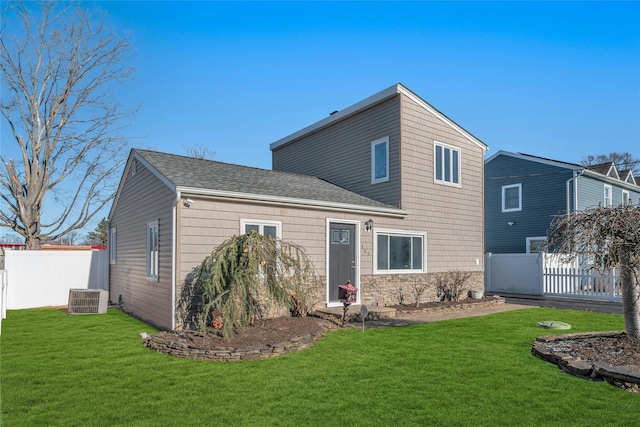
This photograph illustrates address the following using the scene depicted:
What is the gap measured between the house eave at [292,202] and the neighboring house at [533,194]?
407 inches

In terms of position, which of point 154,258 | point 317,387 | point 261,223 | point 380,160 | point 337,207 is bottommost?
point 317,387

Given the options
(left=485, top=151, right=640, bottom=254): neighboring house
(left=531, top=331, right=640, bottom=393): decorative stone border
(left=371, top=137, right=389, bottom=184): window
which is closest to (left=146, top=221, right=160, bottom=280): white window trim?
(left=371, top=137, right=389, bottom=184): window

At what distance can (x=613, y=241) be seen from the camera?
6.24 m

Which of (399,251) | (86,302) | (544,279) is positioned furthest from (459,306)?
(86,302)

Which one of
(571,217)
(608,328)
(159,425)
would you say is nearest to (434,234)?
(608,328)

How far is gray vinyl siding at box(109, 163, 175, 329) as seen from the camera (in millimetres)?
8609

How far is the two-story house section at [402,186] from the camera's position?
11344 millimetres

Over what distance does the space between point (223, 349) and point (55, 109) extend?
53.4 feet

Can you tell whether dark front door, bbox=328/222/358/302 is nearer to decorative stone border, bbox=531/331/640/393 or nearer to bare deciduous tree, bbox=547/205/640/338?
decorative stone border, bbox=531/331/640/393

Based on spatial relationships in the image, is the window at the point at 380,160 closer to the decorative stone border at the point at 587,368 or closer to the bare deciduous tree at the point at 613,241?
the bare deciduous tree at the point at 613,241

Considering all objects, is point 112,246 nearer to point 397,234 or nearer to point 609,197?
point 397,234

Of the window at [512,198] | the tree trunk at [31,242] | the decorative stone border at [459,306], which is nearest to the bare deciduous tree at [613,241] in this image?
the decorative stone border at [459,306]

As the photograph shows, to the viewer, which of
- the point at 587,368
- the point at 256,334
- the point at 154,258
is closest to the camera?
the point at 587,368

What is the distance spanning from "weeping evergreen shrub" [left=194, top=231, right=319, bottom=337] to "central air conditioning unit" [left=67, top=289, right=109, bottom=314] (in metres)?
4.61
